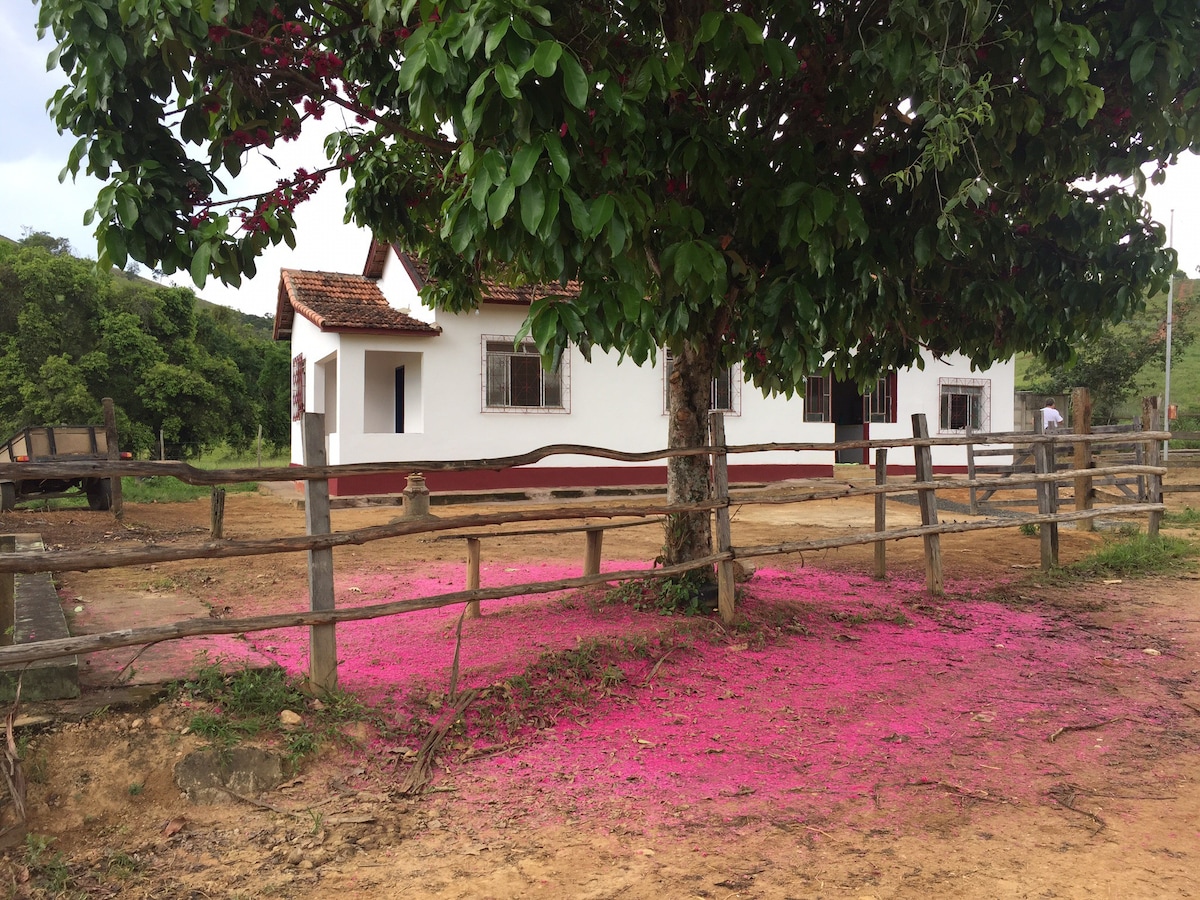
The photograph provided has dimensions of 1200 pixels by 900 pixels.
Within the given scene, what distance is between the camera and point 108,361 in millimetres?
19453

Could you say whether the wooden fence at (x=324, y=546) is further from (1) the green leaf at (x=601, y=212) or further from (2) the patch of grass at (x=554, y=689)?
(1) the green leaf at (x=601, y=212)

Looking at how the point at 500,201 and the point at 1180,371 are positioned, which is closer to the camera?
the point at 500,201

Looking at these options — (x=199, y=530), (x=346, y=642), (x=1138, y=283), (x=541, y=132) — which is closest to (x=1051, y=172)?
(x=1138, y=283)

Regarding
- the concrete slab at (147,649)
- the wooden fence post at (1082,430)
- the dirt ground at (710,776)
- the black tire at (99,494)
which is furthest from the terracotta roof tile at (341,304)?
the wooden fence post at (1082,430)

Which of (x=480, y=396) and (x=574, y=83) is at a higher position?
(x=574, y=83)

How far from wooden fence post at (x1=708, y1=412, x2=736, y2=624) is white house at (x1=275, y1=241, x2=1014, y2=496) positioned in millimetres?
7551

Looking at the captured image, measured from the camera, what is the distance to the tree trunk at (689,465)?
574cm

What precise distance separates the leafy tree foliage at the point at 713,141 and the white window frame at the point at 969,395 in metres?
13.6

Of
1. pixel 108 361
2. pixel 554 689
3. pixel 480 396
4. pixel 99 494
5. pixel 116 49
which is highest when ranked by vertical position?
pixel 108 361

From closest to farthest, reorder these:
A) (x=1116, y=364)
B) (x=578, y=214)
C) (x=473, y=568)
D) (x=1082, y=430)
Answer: (x=578, y=214)
(x=473, y=568)
(x=1082, y=430)
(x=1116, y=364)

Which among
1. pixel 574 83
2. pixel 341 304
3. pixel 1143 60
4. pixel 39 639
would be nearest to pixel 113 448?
pixel 341 304

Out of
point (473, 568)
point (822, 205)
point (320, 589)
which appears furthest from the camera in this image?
point (473, 568)

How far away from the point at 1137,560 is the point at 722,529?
5.17 m

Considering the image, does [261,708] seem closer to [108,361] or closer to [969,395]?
[969,395]
